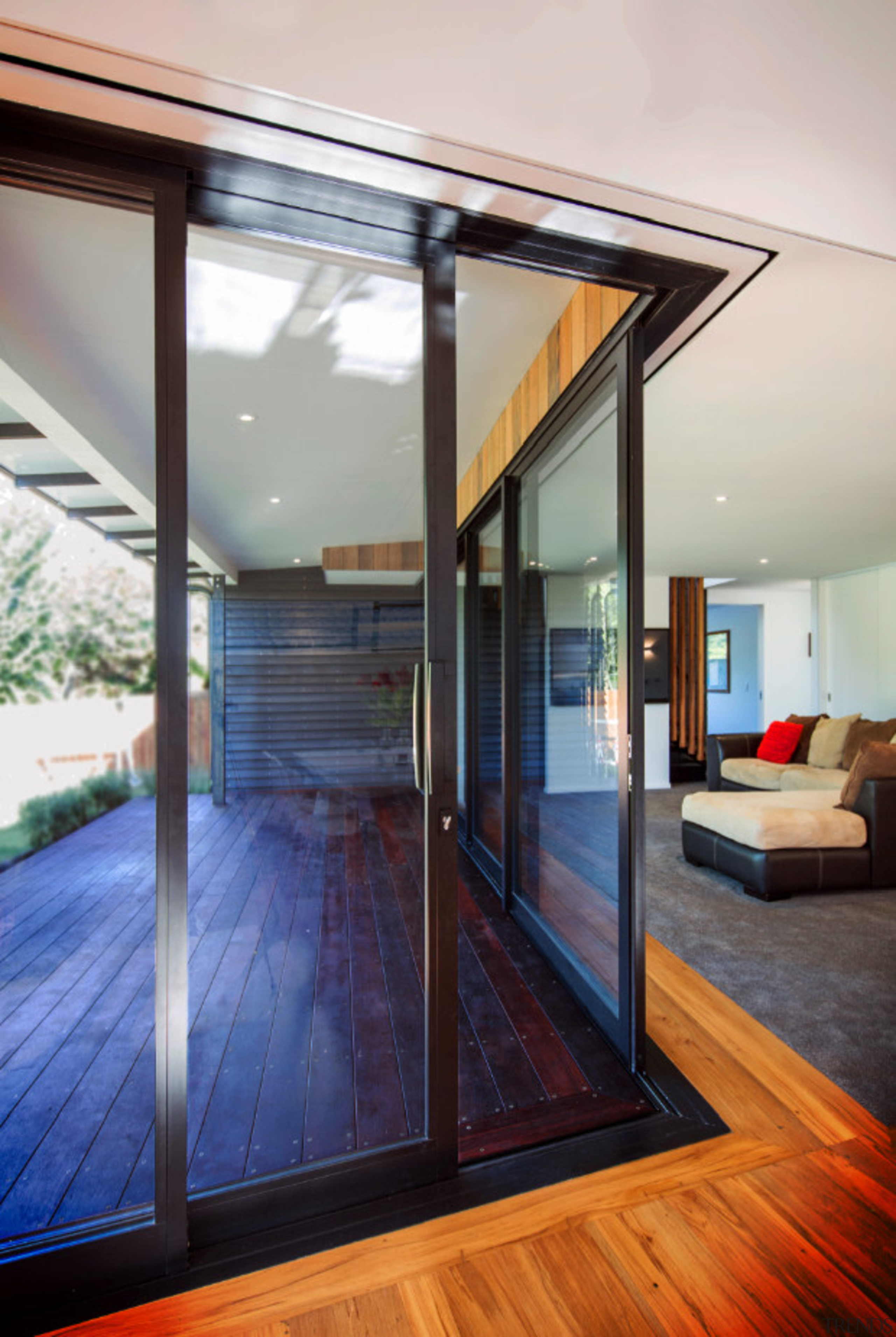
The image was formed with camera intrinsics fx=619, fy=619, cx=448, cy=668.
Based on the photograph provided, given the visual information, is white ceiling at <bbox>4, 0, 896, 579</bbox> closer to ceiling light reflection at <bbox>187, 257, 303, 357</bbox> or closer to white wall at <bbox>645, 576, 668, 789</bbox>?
ceiling light reflection at <bbox>187, 257, 303, 357</bbox>

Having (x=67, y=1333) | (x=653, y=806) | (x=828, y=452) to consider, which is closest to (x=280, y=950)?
(x=67, y=1333)

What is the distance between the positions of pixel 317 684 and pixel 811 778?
5.40 metres

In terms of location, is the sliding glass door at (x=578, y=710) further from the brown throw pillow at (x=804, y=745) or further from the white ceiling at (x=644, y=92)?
the brown throw pillow at (x=804, y=745)

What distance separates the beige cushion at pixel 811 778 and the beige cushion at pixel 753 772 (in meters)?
0.09

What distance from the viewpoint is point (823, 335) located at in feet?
7.02

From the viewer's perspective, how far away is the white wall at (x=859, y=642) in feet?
22.3

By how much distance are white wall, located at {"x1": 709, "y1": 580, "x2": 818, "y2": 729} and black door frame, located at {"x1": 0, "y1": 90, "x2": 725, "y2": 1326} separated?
7451mm

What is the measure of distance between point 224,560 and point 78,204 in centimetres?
80

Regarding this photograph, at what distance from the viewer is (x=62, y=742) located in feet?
4.36

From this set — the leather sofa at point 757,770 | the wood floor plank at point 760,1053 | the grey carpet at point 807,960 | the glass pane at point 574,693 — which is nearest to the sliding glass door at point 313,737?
the glass pane at point 574,693

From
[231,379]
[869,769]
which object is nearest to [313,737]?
[231,379]

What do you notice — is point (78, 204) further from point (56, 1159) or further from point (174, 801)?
point (56, 1159)

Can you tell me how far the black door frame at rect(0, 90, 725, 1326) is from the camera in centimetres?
129

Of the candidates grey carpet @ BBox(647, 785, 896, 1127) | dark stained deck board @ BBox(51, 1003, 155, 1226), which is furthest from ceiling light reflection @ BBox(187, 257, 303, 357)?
grey carpet @ BBox(647, 785, 896, 1127)
